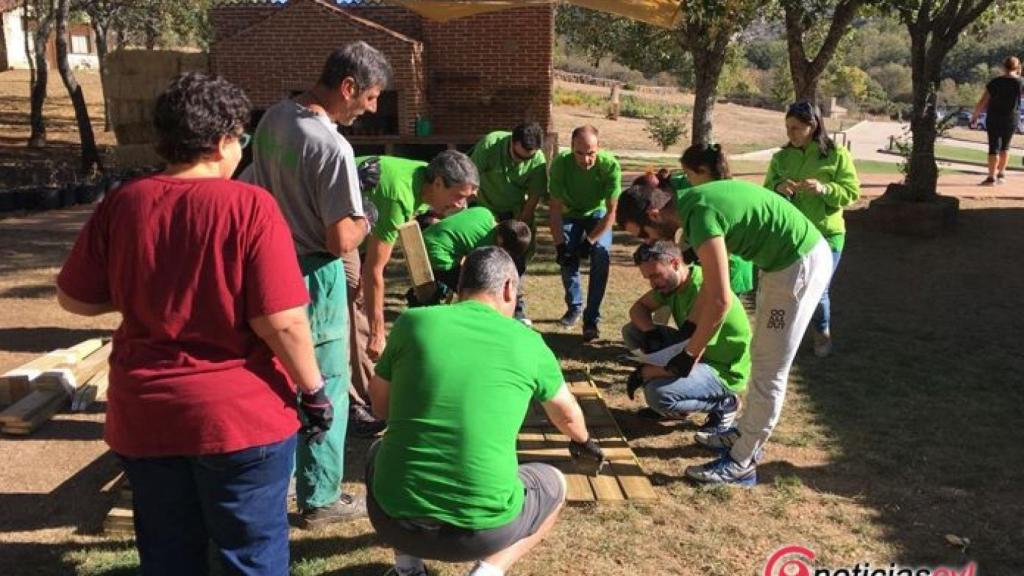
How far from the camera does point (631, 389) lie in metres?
4.44

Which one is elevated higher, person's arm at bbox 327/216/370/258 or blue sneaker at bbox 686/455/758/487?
person's arm at bbox 327/216/370/258

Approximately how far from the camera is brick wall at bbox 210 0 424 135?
45.3 feet

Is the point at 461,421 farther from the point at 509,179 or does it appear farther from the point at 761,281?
the point at 509,179

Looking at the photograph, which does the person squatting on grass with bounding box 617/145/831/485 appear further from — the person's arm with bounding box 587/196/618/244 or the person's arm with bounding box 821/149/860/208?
the person's arm with bounding box 587/196/618/244

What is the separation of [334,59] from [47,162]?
16451mm

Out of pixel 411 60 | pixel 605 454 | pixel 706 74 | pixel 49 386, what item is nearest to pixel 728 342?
pixel 605 454

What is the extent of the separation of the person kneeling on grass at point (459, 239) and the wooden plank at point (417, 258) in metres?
0.52

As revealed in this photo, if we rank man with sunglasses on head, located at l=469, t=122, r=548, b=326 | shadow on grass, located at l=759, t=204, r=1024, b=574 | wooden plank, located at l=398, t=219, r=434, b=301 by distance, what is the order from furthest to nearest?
1. man with sunglasses on head, located at l=469, t=122, r=548, b=326
2. wooden plank, located at l=398, t=219, r=434, b=301
3. shadow on grass, located at l=759, t=204, r=1024, b=574

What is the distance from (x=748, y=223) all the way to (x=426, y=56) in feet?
39.4

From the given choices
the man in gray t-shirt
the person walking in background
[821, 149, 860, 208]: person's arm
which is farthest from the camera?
the person walking in background

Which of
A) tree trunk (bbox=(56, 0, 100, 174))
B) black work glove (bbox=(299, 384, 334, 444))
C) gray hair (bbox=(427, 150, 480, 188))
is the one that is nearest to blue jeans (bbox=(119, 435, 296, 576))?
black work glove (bbox=(299, 384, 334, 444))

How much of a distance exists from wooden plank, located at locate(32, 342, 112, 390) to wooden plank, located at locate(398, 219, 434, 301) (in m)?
1.68

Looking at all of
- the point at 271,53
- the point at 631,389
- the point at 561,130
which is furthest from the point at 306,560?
the point at 561,130

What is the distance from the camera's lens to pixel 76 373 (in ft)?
16.8
